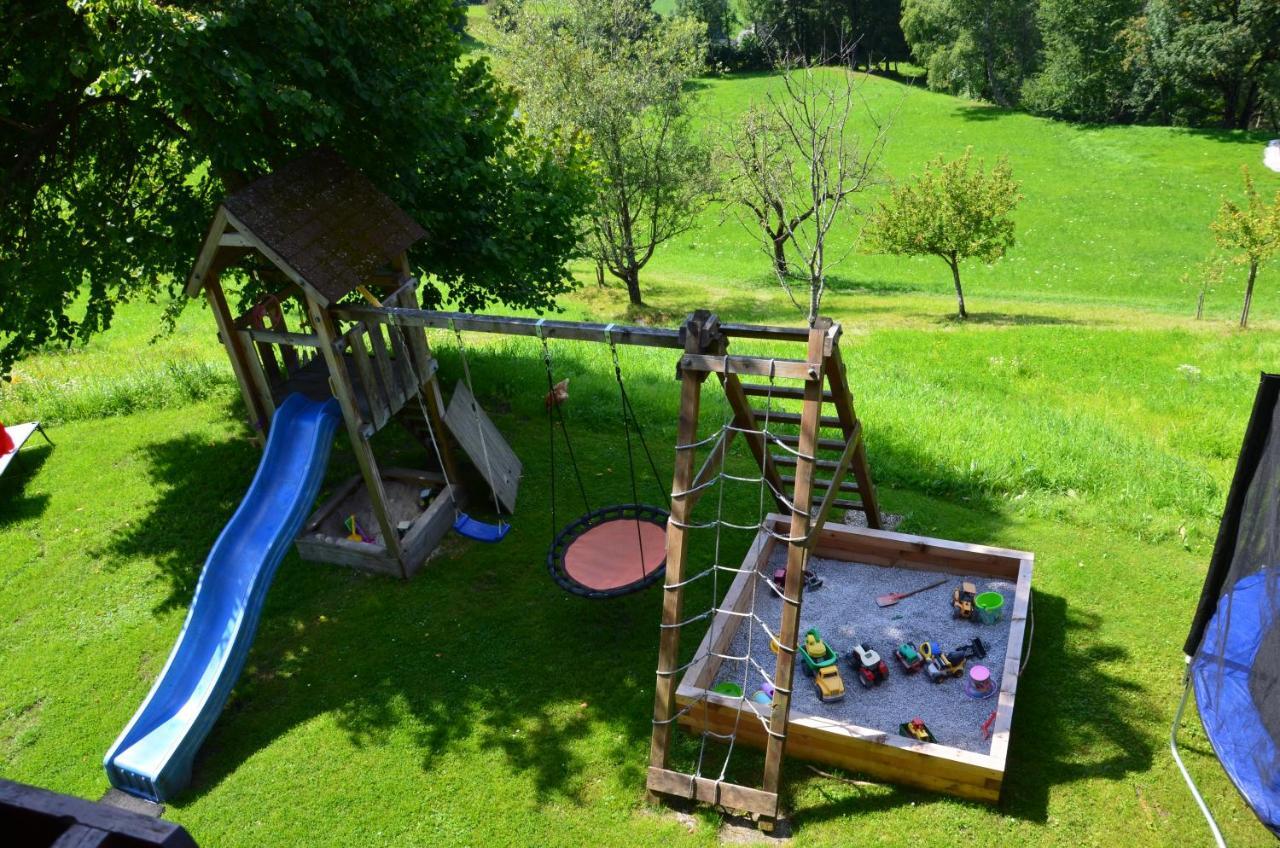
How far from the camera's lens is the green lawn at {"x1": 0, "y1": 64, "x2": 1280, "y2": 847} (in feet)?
21.2

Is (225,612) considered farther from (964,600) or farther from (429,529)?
(964,600)

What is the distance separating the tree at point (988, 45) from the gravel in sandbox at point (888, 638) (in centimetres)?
5062

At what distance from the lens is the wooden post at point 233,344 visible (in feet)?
29.5

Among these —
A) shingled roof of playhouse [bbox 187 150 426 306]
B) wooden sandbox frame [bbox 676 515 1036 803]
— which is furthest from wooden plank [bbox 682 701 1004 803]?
shingled roof of playhouse [bbox 187 150 426 306]

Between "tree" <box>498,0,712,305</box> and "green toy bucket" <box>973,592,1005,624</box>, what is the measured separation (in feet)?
56.1

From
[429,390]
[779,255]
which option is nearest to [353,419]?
[429,390]

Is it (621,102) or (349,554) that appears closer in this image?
(349,554)

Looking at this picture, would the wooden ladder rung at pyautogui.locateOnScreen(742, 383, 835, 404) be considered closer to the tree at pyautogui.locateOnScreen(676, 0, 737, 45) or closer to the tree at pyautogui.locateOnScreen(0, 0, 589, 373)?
the tree at pyautogui.locateOnScreen(0, 0, 589, 373)

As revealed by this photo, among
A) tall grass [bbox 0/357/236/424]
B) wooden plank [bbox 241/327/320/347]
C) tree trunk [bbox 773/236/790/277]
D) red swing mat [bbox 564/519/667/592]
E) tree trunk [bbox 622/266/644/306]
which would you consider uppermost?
wooden plank [bbox 241/327/320/347]

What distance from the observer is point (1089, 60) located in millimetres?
46312

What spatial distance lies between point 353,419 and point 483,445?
1.78 m

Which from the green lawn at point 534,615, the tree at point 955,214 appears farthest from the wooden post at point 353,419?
the tree at point 955,214

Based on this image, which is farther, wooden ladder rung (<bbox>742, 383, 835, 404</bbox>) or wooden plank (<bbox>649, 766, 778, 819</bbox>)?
wooden ladder rung (<bbox>742, 383, 835, 404</bbox>)

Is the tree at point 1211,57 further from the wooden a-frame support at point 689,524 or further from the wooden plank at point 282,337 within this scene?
the wooden plank at point 282,337
